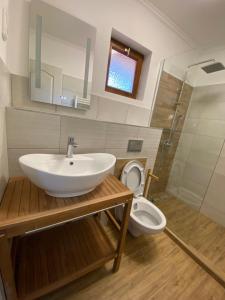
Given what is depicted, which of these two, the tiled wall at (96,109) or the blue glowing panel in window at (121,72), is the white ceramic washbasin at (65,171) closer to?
the tiled wall at (96,109)

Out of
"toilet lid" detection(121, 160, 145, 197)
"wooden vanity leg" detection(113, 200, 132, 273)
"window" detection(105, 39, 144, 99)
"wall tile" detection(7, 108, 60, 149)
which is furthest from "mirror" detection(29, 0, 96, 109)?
"wooden vanity leg" detection(113, 200, 132, 273)

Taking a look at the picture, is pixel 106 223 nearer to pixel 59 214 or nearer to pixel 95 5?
pixel 59 214

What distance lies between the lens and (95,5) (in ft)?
3.43

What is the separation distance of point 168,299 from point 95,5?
2.30 m

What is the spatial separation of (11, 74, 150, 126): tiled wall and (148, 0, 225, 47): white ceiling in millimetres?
921

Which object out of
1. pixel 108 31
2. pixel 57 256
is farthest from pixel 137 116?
pixel 57 256

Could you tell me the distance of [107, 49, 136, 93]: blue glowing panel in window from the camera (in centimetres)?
136

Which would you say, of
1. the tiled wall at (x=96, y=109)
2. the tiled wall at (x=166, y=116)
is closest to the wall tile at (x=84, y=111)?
the tiled wall at (x=96, y=109)

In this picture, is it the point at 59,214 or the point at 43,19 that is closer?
the point at 59,214

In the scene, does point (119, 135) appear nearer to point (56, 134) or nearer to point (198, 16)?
point (56, 134)

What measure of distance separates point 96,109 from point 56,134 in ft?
1.42

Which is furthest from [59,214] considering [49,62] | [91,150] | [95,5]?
[95,5]

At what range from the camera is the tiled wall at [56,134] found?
3.00ft

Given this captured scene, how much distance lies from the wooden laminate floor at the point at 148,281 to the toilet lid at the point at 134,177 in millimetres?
571
